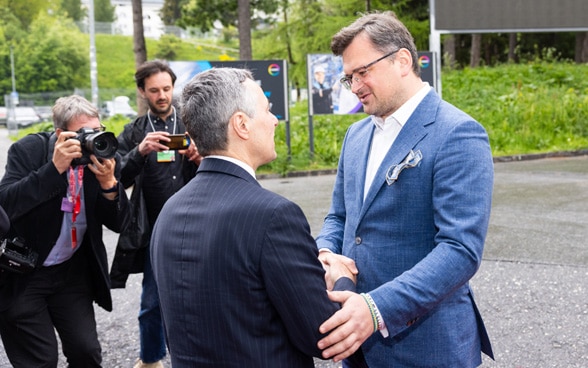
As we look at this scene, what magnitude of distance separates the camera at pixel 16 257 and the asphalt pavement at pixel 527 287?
5.54 ft

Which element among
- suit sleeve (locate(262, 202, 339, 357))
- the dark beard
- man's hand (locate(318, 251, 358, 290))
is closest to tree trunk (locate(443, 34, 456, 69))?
the dark beard

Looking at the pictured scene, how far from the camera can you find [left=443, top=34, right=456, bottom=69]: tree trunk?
27328mm

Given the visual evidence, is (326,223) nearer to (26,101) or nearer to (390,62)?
(390,62)

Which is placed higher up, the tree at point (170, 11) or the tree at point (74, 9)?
the tree at point (74, 9)

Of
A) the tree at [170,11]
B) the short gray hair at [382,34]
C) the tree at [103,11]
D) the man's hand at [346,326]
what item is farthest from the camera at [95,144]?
the tree at [103,11]

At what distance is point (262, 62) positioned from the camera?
1424 cm

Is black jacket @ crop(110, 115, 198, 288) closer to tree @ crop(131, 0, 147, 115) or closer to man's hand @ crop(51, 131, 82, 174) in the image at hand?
man's hand @ crop(51, 131, 82, 174)

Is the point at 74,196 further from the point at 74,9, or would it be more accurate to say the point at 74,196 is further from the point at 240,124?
the point at 74,9

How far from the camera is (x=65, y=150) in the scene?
3.35 m

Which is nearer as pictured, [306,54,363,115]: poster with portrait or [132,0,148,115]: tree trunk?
[306,54,363,115]: poster with portrait

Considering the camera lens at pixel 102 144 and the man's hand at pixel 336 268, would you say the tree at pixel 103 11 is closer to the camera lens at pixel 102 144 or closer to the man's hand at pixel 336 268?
the camera lens at pixel 102 144

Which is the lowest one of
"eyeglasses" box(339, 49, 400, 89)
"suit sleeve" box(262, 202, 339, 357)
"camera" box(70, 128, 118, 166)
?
"suit sleeve" box(262, 202, 339, 357)

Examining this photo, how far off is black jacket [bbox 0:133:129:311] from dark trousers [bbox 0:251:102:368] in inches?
2.7

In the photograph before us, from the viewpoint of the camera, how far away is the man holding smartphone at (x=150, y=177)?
4.44 meters
